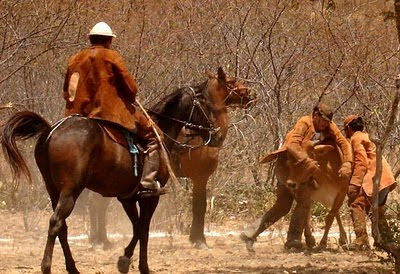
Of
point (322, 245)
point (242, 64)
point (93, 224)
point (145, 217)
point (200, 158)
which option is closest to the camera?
point (145, 217)

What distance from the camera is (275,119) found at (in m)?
15.6

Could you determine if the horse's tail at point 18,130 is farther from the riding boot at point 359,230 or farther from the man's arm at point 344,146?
the riding boot at point 359,230

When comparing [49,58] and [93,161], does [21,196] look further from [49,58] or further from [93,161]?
[93,161]

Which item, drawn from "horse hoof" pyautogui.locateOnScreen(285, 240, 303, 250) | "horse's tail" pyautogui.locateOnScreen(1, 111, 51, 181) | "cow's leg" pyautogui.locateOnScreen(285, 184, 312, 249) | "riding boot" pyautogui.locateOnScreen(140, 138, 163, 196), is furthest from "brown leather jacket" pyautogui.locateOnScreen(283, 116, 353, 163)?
"horse's tail" pyautogui.locateOnScreen(1, 111, 51, 181)

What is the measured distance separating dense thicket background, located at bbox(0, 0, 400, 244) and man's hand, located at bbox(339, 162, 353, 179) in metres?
3.51

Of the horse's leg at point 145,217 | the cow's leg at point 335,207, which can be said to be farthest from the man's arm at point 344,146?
the horse's leg at point 145,217

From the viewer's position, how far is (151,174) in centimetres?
938

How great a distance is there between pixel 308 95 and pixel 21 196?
16.9ft

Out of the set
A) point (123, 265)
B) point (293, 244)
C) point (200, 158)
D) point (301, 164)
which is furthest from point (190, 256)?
point (123, 265)

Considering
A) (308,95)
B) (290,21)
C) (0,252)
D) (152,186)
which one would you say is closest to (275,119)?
(308,95)

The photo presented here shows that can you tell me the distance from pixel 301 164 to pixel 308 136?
0.36m

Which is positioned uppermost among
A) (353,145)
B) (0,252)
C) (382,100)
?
(382,100)

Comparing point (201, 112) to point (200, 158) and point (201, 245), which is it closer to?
point (200, 158)

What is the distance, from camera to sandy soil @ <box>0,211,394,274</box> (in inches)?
384
